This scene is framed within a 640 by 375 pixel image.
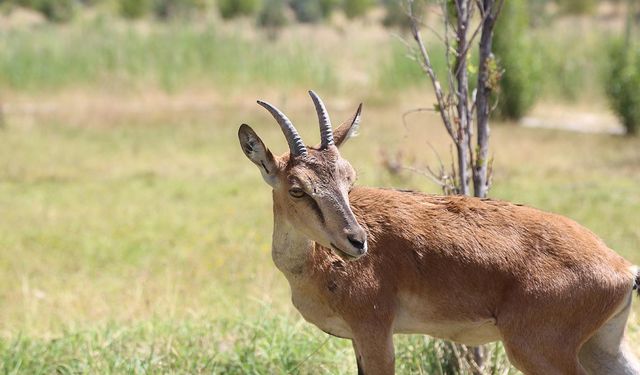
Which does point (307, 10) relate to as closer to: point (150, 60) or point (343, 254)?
point (150, 60)

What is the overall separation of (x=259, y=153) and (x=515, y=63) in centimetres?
1659

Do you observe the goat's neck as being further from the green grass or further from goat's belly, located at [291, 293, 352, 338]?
the green grass

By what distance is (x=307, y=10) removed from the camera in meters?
55.0

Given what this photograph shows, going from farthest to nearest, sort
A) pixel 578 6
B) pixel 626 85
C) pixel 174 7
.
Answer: pixel 578 6
pixel 174 7
pixel 626 85

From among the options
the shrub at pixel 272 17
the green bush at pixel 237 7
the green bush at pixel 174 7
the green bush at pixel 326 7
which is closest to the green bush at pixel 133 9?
the green bush at pixel 174 7

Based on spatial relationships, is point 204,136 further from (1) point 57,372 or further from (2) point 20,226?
(1) point 57,372

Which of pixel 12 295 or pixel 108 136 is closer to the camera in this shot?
pixel 12 295

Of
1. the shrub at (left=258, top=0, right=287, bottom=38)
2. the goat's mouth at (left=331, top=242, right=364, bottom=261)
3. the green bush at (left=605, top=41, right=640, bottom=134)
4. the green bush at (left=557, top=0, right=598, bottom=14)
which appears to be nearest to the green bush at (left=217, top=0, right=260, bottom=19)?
the shrub at (left=258, top=0, right=287, bottom=38)

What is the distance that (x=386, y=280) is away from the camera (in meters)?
3.74

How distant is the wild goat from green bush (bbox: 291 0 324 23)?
5099 centimetres

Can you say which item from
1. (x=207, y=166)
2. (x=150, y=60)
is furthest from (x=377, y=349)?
(x=150, y=60)

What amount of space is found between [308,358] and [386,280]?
51.9 inches

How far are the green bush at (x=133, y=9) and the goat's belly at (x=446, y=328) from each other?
47712 mm

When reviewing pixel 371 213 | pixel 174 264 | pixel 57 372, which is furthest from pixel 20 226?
pixel 371 213
